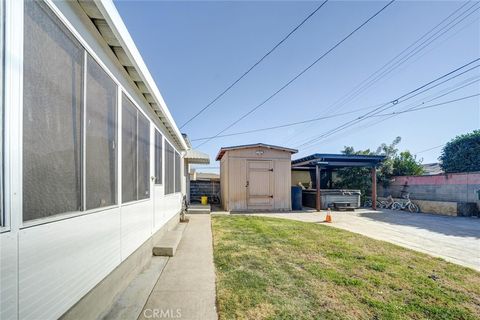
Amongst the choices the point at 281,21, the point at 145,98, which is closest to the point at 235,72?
the point at 281,21

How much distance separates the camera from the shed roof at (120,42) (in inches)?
72.6

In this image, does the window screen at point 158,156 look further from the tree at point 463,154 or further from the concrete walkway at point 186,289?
the tree at point 463,154

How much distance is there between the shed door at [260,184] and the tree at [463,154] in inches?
396

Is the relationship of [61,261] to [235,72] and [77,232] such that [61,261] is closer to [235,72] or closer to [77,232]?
[77,232]

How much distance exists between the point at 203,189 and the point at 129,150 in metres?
10.8

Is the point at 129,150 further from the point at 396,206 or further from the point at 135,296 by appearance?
the point at 396,206

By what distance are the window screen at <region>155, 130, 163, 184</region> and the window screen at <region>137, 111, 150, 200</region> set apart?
2.07 ft

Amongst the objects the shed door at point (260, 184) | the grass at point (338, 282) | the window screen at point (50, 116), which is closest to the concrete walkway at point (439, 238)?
the grass at point (338, 282)

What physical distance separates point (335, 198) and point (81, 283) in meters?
11.7

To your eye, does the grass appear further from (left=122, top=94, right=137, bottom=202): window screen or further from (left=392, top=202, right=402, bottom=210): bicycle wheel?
(left=392, top=202, right=402, bottom=210): bicycle wheel

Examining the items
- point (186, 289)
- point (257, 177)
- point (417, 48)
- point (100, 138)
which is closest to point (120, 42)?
point (100, 138)

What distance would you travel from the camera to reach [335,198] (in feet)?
38.0

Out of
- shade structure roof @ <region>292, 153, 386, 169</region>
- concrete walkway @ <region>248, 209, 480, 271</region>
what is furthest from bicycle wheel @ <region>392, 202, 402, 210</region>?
concrete walkway @ <region>248, 209, 480, 271</region>

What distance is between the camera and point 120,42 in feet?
7.39
